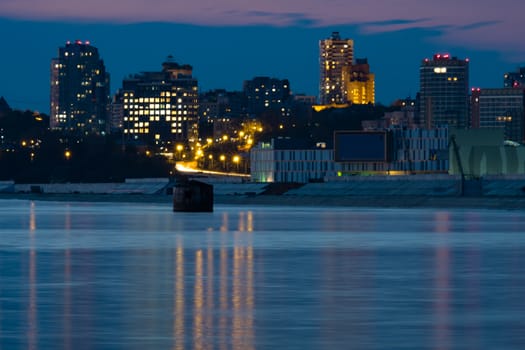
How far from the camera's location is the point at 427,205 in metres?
179

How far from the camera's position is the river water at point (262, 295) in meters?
26.6

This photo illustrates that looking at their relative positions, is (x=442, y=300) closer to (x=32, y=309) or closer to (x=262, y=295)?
(x=262, y=295)

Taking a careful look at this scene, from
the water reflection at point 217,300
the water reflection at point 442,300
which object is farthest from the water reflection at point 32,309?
the water reflection at point 442,300

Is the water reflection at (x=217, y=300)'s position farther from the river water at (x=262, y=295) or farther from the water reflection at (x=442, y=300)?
the water reflection at (x=442, y=300)

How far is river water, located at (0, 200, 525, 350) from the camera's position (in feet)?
87.4

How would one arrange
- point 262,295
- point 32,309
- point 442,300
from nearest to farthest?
point 32,309 < point 442,300 < point 262,295

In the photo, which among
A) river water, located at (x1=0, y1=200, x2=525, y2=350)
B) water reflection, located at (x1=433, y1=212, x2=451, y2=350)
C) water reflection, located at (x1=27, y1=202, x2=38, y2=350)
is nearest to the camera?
water reflection, located at (x1=27, y1=202, x2=38, y2=350)

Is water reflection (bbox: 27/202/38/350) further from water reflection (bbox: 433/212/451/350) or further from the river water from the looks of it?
water reflection (bbox: 433/212/451/350)

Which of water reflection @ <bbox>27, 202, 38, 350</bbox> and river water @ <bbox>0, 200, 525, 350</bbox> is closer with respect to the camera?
water reflection @ <bbox>27, 202, 38, 350</bbox>

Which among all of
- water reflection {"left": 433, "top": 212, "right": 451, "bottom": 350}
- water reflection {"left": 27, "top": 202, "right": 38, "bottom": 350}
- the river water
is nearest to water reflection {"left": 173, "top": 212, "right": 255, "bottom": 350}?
the river water

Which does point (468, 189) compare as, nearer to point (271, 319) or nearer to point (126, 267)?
point (126, 267)

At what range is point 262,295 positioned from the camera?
3528 cm

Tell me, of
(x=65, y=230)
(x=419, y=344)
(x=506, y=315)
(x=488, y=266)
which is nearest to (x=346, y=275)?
(x=488, y=266)

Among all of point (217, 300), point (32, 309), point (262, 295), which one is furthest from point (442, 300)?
point (32, 309)
